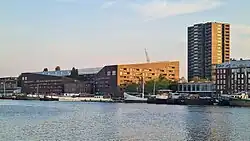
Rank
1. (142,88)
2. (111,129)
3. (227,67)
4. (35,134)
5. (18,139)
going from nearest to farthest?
1. (18,139)
2. (35,134)
3. (111,129)
4. (227,67)
5. (142,88)

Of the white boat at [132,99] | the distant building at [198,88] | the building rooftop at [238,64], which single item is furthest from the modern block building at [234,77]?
the white boat at [132,99]

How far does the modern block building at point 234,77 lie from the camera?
154375 mm

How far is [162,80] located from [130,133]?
155878mm

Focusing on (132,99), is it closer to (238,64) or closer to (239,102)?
(238,64)

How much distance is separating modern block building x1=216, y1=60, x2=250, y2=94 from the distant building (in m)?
9.81

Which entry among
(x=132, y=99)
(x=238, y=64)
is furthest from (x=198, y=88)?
(x=238, y=64)

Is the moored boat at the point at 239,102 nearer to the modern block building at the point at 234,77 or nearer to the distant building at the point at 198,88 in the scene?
the modern block building at the point at 234,77

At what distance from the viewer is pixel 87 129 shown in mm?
48719

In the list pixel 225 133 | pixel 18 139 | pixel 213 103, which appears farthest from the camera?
pixel 213 103

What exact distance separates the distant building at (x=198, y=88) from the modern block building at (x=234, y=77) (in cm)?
981

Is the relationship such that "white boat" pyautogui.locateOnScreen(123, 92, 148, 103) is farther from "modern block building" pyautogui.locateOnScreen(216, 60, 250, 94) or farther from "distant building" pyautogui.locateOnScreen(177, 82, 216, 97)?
"modern block building" pyautogui.locateOnScreen(216, 60, 250, 94)

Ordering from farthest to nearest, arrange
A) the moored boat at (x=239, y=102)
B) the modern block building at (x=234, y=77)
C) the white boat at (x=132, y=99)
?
the white boat at (x=132, y=99) → the modern block building at (x=234, y=77) → the moored boat at (x=239, y=102)

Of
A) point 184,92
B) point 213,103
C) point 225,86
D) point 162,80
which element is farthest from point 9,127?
point 162,80

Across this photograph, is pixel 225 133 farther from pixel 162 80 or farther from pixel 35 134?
pixel 162 80
